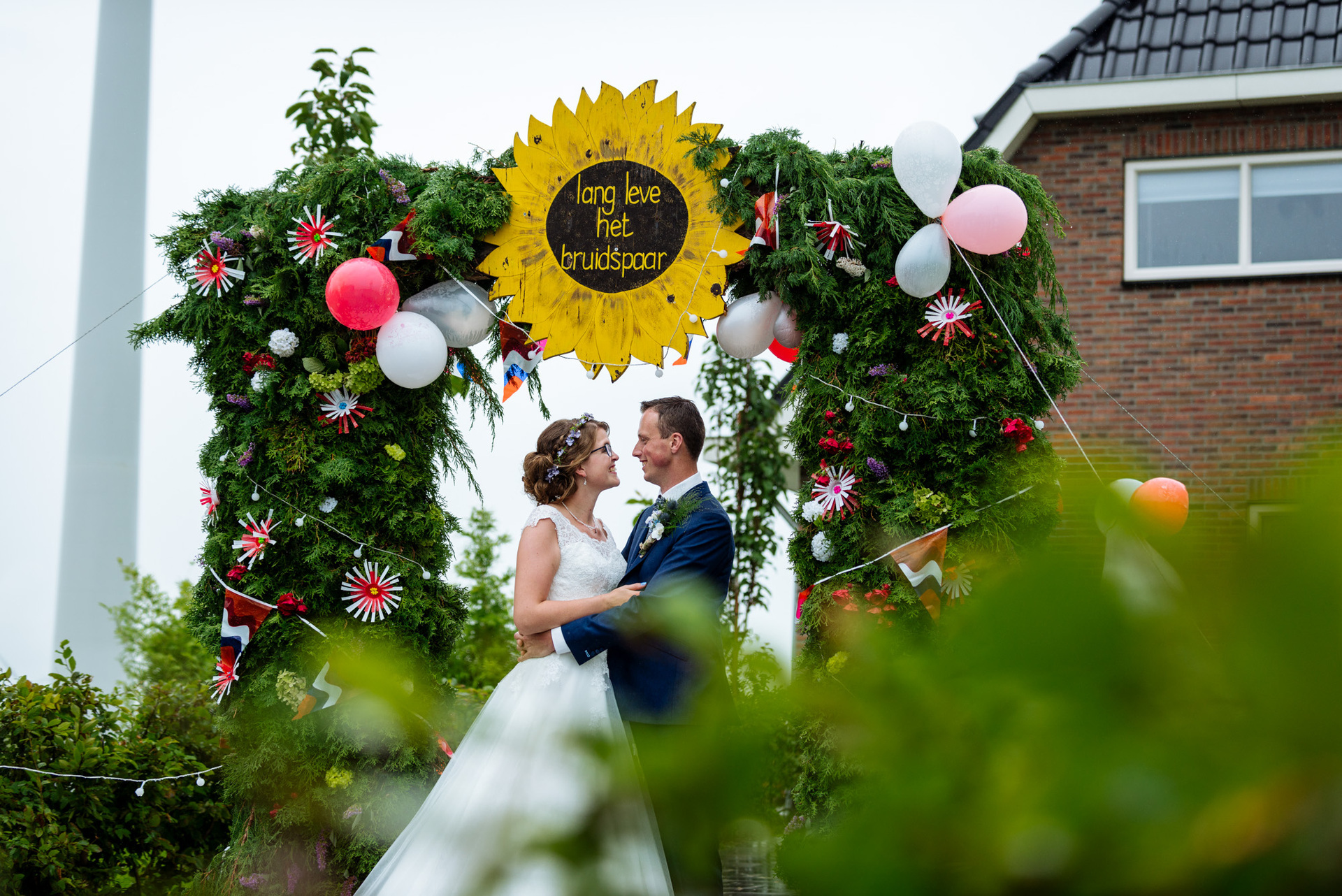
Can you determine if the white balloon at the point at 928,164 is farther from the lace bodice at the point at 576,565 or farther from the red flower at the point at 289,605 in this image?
the red flower at the point at 289,605

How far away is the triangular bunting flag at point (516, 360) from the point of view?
512 cm

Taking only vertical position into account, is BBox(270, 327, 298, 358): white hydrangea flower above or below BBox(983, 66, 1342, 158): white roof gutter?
below

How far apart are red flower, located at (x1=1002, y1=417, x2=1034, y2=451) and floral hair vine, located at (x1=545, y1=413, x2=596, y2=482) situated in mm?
1765

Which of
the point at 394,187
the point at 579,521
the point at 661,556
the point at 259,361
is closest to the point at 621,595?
the point at 661,556

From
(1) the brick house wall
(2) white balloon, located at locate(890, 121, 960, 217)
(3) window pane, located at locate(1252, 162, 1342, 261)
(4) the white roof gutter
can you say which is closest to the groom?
(2) white balloon, located at locate(890, 121, 960, 217)

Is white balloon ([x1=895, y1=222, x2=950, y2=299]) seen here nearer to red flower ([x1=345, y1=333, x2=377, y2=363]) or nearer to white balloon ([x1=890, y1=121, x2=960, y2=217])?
white balloon ([x1=890, y1=121, x2=960, y2=217])

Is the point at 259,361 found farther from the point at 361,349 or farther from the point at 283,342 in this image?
the point at 361,349

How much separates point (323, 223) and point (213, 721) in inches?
105

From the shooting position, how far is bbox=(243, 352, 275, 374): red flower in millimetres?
5059

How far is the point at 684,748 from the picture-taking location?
41cm

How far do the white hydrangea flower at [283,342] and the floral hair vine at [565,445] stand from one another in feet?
5.38

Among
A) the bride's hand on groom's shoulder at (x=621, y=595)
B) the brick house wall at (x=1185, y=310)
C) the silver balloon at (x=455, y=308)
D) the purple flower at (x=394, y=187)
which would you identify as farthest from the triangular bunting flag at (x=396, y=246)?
the brick house wall at (x=1185, y=310)

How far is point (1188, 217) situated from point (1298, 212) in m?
0.76

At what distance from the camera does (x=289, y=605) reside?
4961mm
